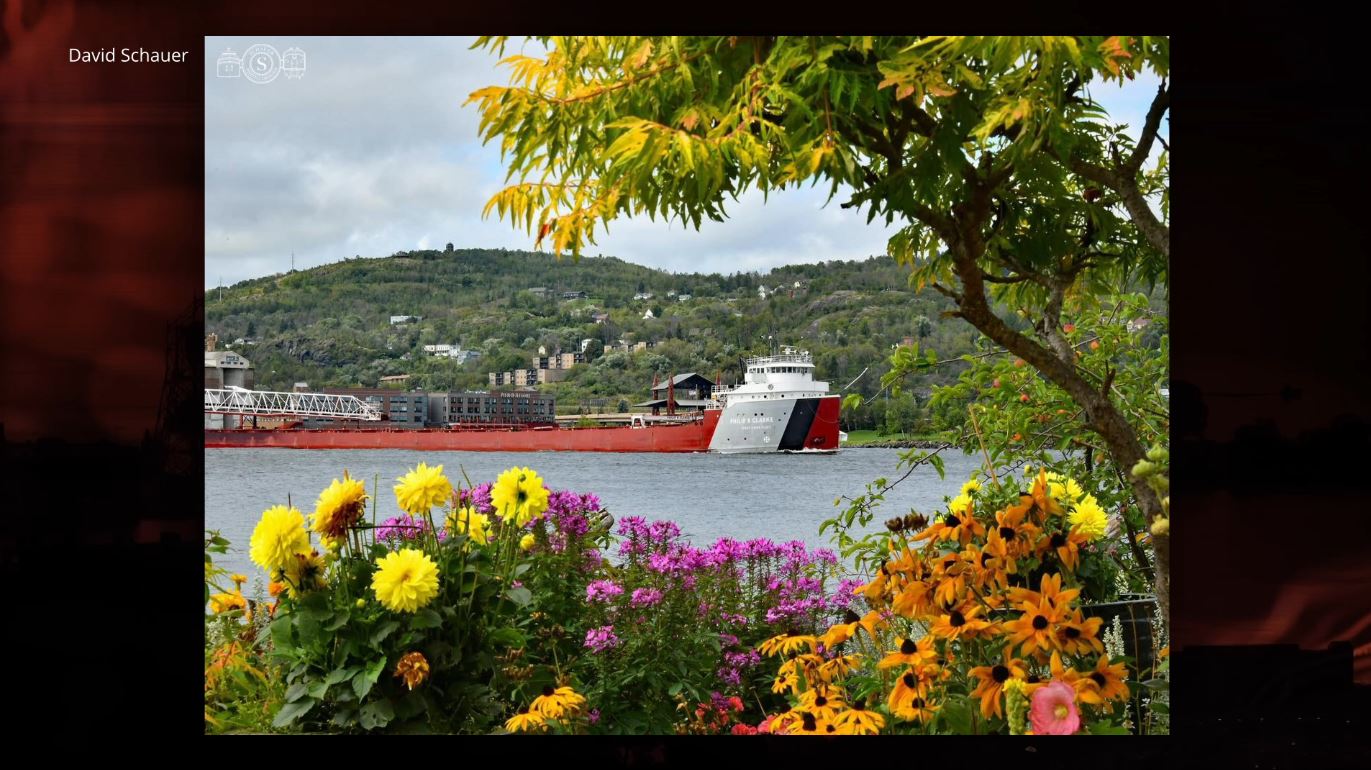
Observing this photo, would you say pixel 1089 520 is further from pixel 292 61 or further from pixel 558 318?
pixel 292 61

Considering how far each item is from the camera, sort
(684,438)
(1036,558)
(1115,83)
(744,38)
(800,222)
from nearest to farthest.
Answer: (1036,558) → (744,38) → (1115,83) → (800,222) → (684,438)

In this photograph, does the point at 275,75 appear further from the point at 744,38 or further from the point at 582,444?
the point at 582,444

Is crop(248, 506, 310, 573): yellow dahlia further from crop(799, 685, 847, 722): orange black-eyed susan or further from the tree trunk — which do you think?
Result: the tree trunk

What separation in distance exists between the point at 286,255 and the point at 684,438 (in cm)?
128

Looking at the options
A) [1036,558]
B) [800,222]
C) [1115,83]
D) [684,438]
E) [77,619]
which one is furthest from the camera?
[684,438]

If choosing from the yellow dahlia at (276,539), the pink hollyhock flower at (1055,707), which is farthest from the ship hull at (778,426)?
the yellow dahlia at (276,539)

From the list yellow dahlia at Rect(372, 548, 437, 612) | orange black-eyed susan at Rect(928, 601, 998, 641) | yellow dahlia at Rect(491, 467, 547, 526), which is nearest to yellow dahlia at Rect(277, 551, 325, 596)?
yellow dahlia at Rect(372, 548, 437, 612)

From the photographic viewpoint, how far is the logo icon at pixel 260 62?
1.93 metres

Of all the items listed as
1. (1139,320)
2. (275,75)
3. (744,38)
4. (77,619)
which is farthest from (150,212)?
(1139,320)

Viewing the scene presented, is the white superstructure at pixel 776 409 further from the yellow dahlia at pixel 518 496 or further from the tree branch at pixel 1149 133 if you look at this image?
the yellow dahlia at pixel 518 496

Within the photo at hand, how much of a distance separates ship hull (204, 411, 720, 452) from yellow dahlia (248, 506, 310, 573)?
3.74ft

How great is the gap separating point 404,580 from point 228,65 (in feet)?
3.94

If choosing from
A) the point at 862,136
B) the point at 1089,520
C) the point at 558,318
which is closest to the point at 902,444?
the point at 1089,520

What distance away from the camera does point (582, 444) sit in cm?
283
